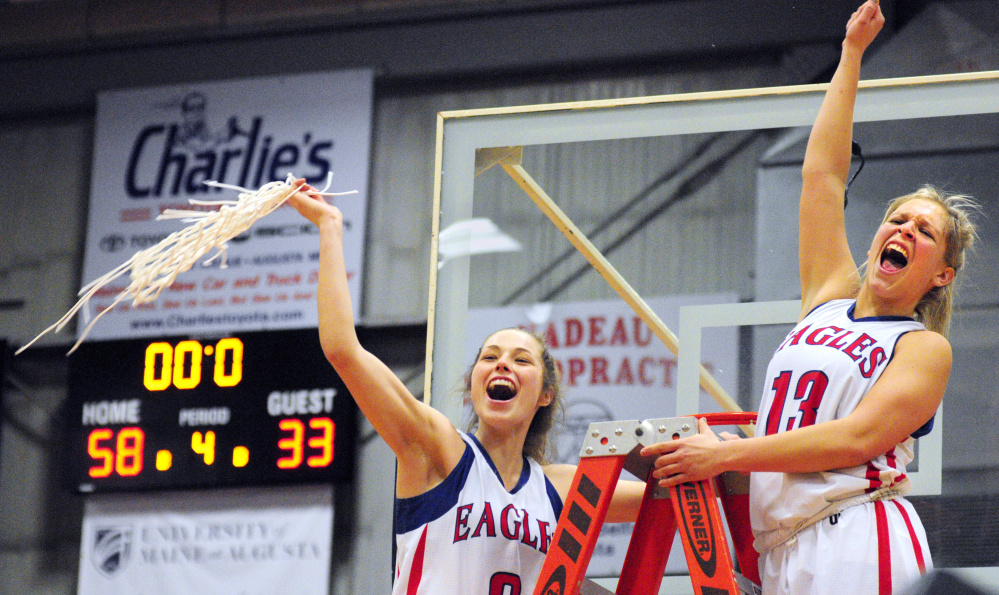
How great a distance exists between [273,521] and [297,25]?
3509mm

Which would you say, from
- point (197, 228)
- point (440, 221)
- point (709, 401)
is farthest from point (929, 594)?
point (440, 221)

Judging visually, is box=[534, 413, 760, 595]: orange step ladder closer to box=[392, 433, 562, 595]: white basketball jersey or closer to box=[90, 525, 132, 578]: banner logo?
box=[392, 433, 562, 595]: white basketball jersey

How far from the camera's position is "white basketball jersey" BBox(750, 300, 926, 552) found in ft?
6.67

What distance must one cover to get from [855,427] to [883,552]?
0.22m

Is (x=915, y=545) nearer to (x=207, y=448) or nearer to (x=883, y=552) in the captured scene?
(x=883, y=552)

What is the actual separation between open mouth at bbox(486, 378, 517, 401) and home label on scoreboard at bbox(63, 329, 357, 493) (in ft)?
14.9

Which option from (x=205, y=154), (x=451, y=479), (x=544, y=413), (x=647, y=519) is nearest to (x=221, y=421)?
(x=205, y=154)

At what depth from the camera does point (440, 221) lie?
3.49 meters

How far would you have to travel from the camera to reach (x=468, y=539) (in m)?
2.30

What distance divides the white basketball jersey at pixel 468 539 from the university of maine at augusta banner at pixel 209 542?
5.05 meters

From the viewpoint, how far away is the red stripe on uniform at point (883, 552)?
6.41ft

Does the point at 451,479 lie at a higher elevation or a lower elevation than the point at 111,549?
higher

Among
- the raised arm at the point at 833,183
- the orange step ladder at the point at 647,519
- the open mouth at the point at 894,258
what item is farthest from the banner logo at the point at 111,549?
the open mouth at the point at 894,258

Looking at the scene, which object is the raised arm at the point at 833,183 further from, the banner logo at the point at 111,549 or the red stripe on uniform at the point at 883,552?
the banner logo at the point at 111,549
